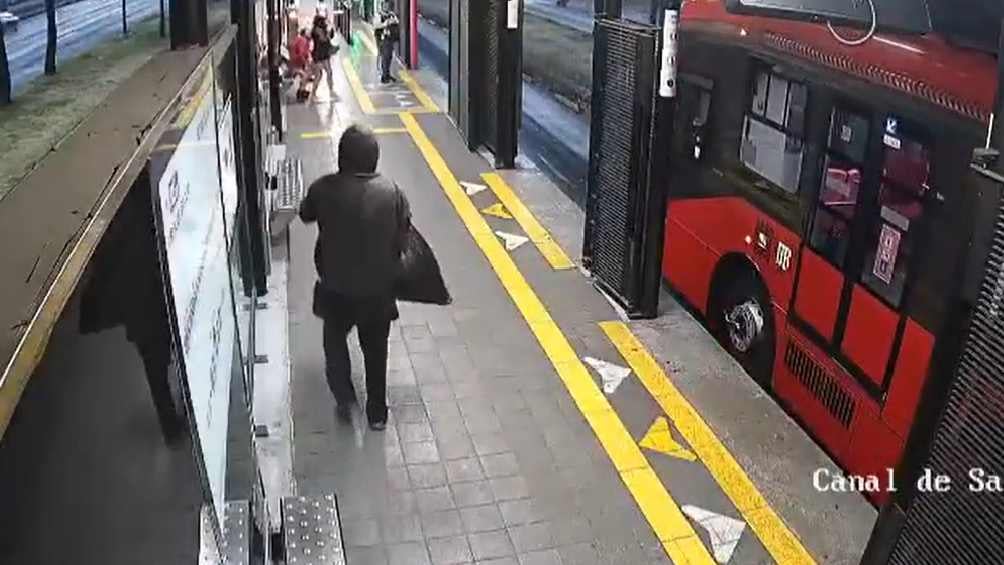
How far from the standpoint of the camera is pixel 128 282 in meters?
1.58

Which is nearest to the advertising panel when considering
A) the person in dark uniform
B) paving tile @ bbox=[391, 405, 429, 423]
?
the person in dark uniform

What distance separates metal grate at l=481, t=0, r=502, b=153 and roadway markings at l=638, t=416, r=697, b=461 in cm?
625

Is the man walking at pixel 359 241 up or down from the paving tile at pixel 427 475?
up

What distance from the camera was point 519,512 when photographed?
484cm

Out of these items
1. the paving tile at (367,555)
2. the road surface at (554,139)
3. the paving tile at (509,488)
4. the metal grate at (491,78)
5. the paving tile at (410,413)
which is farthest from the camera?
the road surface at (554,139)

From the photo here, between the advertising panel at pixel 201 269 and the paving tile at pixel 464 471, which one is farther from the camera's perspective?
the paving tile at pixel 464 471

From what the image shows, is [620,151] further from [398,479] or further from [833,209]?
[398,479]

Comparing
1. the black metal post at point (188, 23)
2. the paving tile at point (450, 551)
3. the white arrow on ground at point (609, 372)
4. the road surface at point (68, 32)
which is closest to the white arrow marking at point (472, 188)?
the white arrow on ground at point (609, 372)

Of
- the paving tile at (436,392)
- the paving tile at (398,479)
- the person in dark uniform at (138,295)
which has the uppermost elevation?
the person in dark uniform at (138,295)

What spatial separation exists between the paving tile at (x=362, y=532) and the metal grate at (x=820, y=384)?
264 cm

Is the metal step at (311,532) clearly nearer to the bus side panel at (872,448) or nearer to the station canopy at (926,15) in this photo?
the bus side panel at (872,448)

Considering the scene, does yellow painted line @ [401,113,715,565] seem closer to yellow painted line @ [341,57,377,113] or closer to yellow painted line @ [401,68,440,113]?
yellow painted line @ [401,68,440,113]

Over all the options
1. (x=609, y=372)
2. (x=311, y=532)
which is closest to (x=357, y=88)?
(x=609, y=372)

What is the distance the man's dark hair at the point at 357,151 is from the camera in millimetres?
5059
